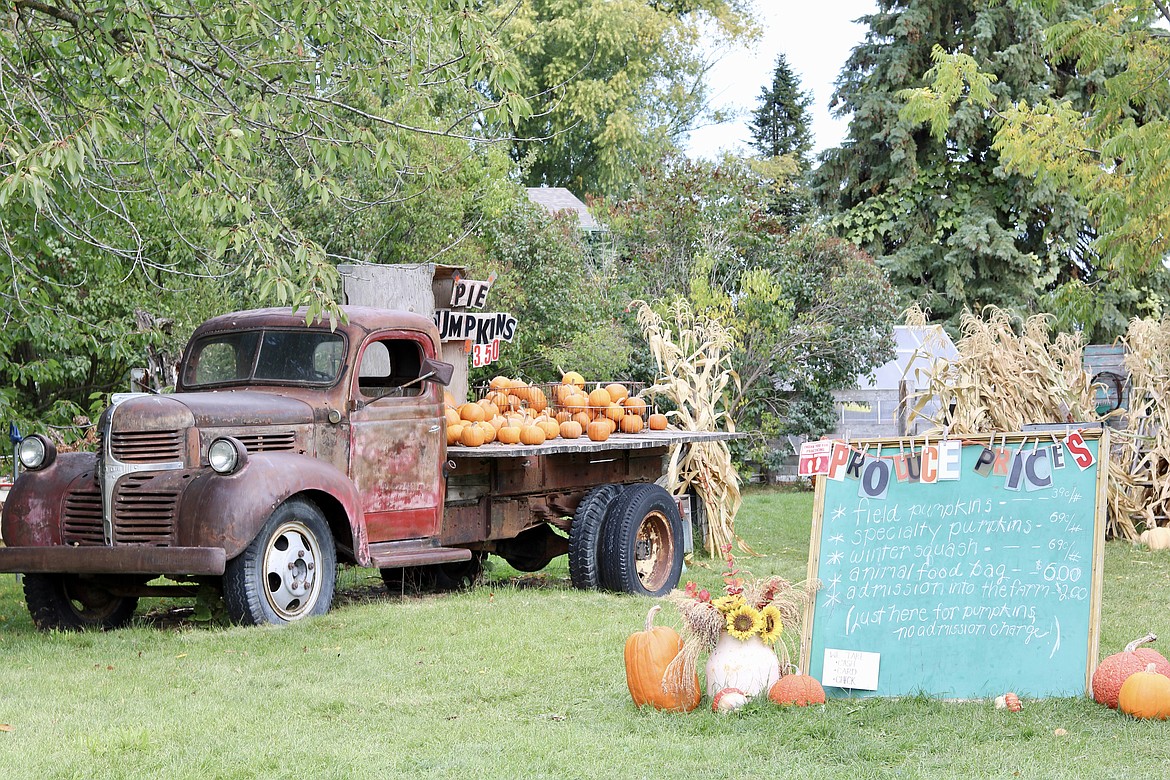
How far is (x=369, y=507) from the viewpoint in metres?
8.39

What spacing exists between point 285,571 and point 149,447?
107 centimetres

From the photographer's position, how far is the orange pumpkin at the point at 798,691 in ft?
17.3

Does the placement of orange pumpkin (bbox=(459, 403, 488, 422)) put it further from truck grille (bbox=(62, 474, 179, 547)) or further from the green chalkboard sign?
the green chalkboard sign

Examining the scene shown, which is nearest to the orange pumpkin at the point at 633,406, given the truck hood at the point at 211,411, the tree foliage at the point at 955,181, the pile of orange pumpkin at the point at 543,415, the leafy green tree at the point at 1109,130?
the pile of orange pumpkin at the point at 543,415

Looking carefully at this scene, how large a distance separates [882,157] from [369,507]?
927 inches

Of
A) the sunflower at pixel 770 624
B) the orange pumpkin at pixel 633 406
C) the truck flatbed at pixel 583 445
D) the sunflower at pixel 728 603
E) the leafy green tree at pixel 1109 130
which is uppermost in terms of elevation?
the leafy green tree at pixel 1109 130

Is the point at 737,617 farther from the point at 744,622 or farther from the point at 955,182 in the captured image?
the point at 955,182

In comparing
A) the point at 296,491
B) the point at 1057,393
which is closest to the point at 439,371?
the point at 296,491

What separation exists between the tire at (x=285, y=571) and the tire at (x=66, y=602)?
46.4 inches

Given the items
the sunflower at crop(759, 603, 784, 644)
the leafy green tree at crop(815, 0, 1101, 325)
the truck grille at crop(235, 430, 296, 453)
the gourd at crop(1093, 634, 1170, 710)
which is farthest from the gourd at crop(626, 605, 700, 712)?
the leafy green tree at crop(815, 0, 1101, 325)

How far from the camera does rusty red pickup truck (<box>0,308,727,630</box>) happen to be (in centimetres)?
741

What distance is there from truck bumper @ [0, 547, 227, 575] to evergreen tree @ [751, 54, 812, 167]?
3575cm

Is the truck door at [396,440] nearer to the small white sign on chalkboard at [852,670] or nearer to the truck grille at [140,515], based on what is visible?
the truck grille at [140,515]

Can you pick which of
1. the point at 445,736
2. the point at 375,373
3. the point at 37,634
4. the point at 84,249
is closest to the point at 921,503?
the point at 445,736
